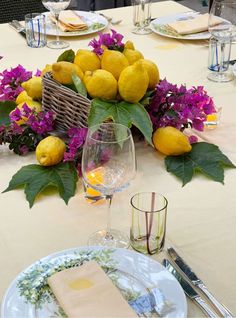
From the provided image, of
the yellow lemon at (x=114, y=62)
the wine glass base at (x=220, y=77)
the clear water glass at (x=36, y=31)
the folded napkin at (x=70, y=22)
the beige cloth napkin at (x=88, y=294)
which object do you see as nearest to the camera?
the beige cloth napkin at (x=88, y=294)

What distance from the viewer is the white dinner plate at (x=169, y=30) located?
1.84 m

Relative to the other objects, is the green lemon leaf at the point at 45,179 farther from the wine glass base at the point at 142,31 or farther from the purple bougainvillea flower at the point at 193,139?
A: the wine glass base at the point at 142,31

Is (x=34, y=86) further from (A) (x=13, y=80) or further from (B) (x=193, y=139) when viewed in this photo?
(B) (x=193, y=139)

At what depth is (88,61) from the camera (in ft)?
3.71

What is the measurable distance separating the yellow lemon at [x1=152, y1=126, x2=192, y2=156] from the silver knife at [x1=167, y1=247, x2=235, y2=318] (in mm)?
296

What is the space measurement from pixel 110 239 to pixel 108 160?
0.45 ft

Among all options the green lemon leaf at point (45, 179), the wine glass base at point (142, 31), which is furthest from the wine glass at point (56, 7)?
the green lemon leaf at point (45, 179)

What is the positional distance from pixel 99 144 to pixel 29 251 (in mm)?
211

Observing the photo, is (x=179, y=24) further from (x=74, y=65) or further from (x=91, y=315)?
(x=91, y=315)

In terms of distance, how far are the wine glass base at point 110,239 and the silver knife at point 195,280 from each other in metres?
0.08

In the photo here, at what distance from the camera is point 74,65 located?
3.68ft

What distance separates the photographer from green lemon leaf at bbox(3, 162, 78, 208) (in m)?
1.00

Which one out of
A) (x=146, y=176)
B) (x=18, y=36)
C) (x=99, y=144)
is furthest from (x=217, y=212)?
(x=18, y=36)

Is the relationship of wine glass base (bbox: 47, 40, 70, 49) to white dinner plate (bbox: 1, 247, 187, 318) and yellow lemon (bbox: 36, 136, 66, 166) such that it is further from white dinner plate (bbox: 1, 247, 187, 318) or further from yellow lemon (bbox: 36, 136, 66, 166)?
white dinner plate (bbox: 1, 247, 187, 318)
